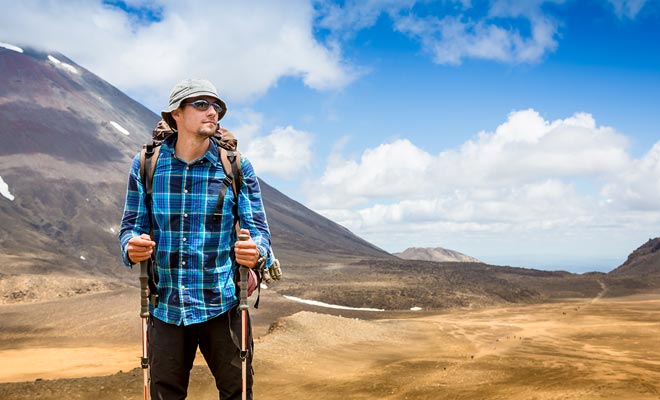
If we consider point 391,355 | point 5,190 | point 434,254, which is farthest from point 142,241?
point 434,254

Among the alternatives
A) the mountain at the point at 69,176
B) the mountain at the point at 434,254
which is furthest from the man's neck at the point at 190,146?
the mountain at the point at 434,254

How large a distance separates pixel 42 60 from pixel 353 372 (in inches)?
3909

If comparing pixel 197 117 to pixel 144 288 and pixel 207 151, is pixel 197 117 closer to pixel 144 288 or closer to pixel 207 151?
pixel 207 151

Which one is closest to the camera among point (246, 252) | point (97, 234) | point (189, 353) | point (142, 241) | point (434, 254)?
point (142, 241)

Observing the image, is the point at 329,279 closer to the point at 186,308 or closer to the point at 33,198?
the point at 33,198

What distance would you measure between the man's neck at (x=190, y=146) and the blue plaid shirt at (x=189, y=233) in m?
0.04

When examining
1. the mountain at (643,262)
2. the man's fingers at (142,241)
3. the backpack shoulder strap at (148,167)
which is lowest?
the man's fingers at (142,241)

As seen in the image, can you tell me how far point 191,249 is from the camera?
3.14m

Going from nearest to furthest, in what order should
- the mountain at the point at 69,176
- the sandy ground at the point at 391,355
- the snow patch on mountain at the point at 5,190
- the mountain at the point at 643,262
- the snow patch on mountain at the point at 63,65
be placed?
the sandy ground at the point at 391,355 → the mountain at the point at 69,176 → the snow patch on mountain at the point at 5,190 → the mountain at the point at 643,262 → the snow patch on mountain at the point at 63,65

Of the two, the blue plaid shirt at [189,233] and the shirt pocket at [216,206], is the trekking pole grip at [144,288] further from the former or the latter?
the shirt pocket at [216,206]

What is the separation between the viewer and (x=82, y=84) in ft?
329

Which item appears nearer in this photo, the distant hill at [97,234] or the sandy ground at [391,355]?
the sandy ground at [391,355]

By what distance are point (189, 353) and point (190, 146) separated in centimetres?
114

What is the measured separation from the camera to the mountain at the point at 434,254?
12588 cm
